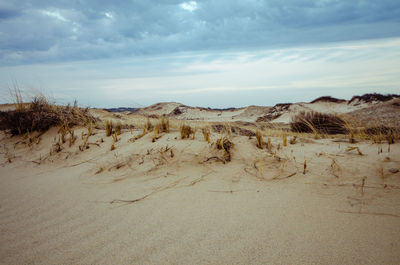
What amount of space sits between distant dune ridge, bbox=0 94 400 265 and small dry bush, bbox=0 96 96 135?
4.59 ft

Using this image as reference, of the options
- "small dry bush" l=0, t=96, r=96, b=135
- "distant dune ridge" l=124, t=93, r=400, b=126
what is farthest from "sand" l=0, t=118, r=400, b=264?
"distant dune ridge" l=124, t=93, r=400, b=126

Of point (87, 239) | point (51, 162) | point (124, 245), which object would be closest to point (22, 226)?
point (87, 239)

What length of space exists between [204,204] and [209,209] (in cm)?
9

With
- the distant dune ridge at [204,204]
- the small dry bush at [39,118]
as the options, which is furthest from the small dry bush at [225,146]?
the small dry bush at [39,118]

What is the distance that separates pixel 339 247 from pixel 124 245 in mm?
1290

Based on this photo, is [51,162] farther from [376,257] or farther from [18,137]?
[376,257]

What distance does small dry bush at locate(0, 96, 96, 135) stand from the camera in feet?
15.0

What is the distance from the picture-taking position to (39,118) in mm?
4559

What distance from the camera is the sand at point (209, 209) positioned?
49.3 inches

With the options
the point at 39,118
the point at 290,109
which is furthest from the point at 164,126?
the point at 290,109

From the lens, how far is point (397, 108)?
9.48 m

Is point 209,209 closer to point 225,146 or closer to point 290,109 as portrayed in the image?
point 225,146

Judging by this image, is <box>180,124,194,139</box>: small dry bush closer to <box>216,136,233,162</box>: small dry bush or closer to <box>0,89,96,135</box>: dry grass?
<box>216,136,233,162</box>: small dry bush

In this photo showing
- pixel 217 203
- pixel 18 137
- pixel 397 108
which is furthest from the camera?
pixel 397 108
